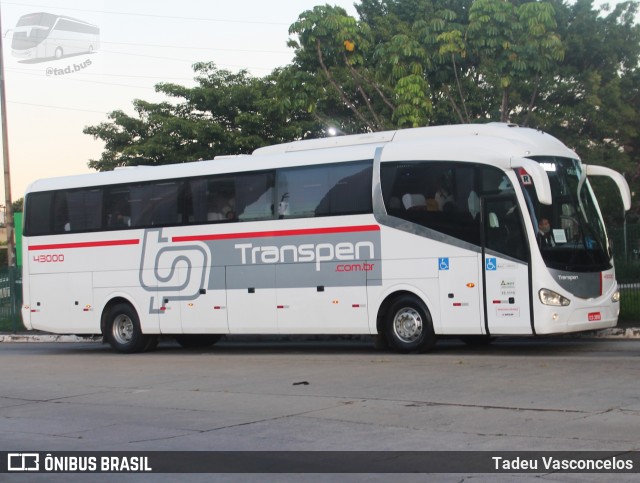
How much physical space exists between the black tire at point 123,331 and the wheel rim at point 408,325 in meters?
5.96

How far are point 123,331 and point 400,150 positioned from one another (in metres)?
7.37

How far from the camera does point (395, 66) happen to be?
2261 centimetres

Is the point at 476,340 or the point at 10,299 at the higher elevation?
the point at 10,299

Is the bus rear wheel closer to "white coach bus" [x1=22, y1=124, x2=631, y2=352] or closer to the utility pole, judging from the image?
"white coach bus" [x1=22, y1=124, x2=631, y2=352]

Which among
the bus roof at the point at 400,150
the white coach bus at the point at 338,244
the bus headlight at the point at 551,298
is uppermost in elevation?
the bus roof at the point at 400,150

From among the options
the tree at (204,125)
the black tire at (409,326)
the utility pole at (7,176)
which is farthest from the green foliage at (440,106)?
the black tire at (409,326)

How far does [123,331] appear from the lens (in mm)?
20641

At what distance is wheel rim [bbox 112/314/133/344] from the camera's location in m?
20.5

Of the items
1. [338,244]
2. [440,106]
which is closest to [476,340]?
[338,244]

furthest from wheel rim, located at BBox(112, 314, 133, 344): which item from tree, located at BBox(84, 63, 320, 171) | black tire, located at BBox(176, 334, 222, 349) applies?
tree, located at BBox(84, 63, 320, 171)

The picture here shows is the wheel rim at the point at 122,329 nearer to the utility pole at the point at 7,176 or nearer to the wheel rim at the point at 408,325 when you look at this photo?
the wheel rim at the point at 408,325

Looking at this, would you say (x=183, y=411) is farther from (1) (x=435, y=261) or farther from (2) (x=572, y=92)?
(2) (x=572, y=92)

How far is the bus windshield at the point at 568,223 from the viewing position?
15445 mm

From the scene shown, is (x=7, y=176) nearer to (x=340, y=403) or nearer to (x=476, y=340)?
(x=476, y=340)
